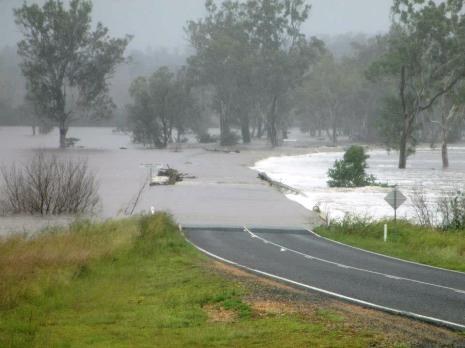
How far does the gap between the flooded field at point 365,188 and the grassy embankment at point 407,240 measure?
20.3 feet

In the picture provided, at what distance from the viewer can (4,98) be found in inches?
6152

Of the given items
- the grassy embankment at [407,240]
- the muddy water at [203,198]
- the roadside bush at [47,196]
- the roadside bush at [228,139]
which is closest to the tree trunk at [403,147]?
the muddy water at [203,198]

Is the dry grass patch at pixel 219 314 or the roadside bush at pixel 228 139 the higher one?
the roadside bush at pixel 228 139

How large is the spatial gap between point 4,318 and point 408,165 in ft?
252

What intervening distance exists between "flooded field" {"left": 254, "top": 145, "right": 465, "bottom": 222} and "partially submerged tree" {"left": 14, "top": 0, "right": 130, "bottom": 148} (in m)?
34.2

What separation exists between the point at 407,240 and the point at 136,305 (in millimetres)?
16428

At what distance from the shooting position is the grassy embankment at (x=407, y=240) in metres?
25.5

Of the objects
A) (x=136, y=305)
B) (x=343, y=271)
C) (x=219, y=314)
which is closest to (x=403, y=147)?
(x=343, y=271)

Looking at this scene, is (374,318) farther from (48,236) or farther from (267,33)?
(267,33)

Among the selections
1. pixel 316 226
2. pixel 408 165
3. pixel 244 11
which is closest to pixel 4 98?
pixel 244 11

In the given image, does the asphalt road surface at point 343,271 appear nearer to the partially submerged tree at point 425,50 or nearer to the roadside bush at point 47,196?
the roadside bush at point 47,196

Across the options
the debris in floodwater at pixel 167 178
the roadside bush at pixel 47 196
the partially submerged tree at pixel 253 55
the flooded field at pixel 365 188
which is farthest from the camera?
the partially submerged tree at pixel 253 55

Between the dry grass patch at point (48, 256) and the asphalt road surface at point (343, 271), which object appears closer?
the asphalt road surface at point (343, 271)

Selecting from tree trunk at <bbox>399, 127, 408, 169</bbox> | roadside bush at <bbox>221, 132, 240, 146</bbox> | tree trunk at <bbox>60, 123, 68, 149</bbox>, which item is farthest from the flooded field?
Answer: tree trunk at <bbox>60, 123, 68, 149</bbox>
